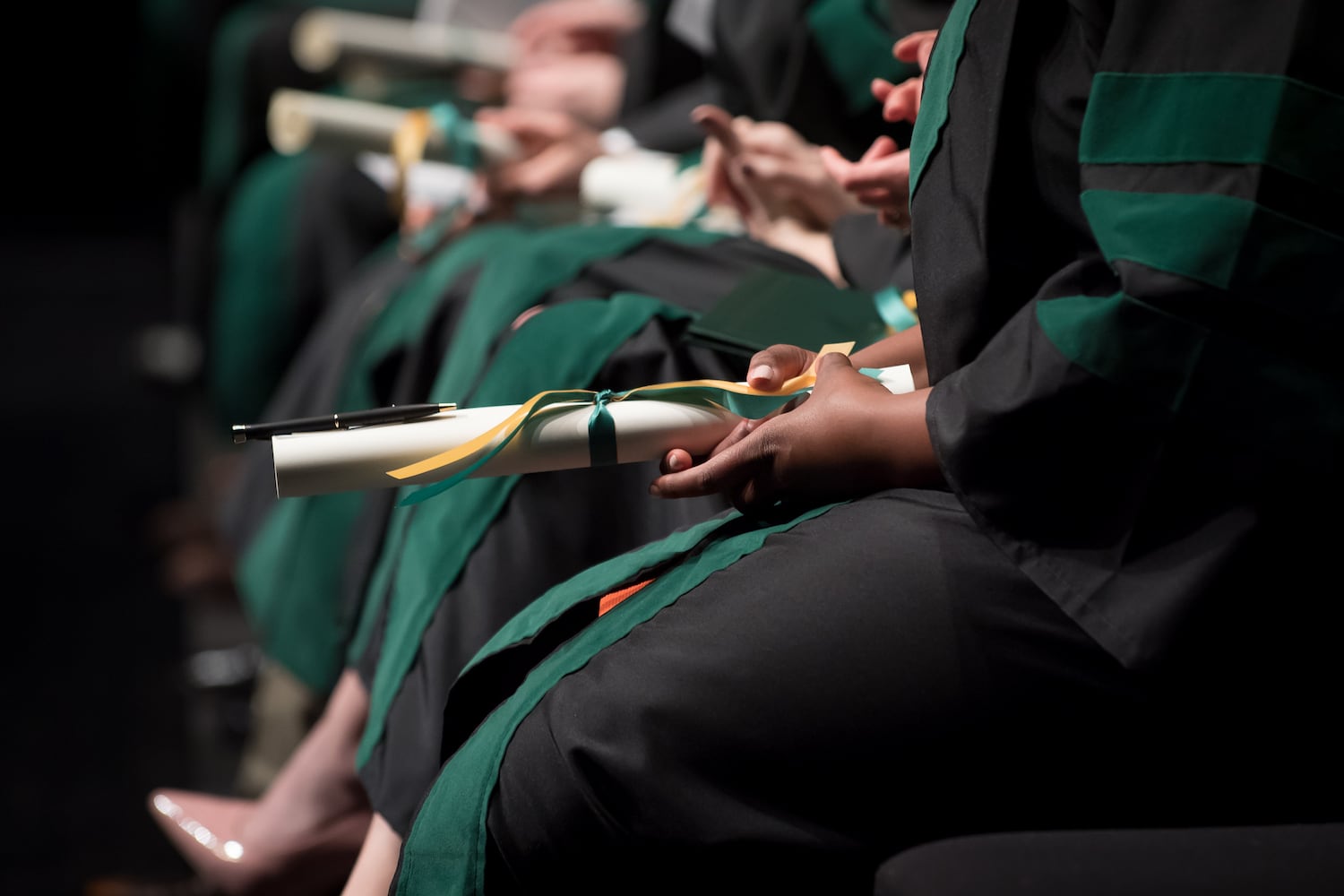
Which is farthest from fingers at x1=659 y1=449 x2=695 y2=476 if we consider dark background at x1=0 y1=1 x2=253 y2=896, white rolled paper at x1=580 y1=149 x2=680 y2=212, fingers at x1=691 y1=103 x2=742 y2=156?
dark background at x1=0 y1=1 x2=253 y2=896

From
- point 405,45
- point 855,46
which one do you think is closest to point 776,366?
point 855,46

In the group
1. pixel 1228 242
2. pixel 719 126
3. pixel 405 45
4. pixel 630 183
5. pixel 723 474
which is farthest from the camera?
pixel 405 45

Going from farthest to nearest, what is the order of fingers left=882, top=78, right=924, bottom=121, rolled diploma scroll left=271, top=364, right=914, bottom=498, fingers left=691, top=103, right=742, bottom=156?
fingers left=691, top=103, right=742, bottom=156 → fingers left=882, top=78, right=924, bottom=121 → rolled diploma scroll left=271, top=364, right=914, bottom=498

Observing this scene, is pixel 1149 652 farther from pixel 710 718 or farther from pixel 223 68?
pixel 223 68

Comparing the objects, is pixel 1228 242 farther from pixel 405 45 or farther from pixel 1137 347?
pixel 405 45

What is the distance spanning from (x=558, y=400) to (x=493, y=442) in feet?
0.14

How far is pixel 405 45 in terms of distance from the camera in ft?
5.87

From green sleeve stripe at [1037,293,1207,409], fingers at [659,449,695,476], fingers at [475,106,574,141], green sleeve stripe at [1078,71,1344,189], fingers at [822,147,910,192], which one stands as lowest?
fingers at [659,449,695,476]

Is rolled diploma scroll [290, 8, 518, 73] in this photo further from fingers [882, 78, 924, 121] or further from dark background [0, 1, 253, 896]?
fingers [882, 78, 924, 121]

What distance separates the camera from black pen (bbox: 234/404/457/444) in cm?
59

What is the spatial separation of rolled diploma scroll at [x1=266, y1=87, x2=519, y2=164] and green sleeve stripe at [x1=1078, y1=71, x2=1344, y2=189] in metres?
0.89

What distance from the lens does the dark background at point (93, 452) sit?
1.36 metres

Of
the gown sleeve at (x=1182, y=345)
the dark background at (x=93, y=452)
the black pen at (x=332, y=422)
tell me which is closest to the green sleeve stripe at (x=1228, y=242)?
the gown sleeve at (x=1182, y=345)

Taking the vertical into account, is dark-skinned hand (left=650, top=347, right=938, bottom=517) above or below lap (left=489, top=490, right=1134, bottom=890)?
above
